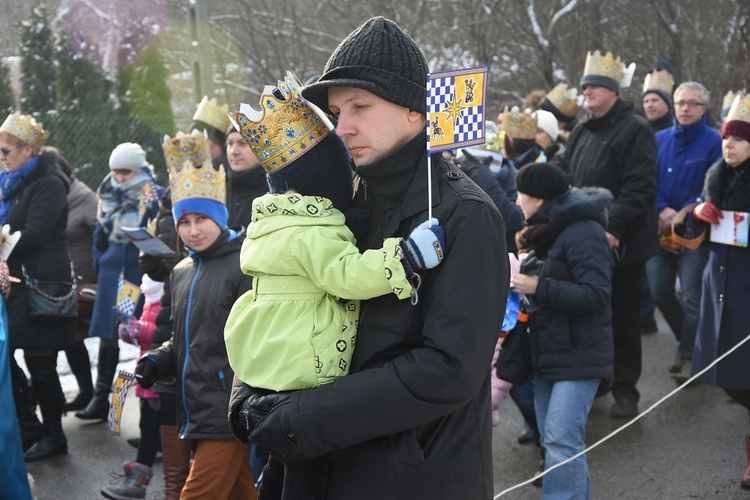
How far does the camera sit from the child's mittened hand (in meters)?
2.48

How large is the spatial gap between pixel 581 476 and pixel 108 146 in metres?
11.4

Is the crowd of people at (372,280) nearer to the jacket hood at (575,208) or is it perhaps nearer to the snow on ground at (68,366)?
the jacket hood at (575,208)

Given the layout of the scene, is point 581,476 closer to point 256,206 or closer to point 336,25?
point 256,206

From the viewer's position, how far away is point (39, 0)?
1911cm

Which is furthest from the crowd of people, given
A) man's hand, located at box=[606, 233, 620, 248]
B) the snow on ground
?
the snow on ground

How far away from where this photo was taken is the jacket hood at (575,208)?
5129 millimetres

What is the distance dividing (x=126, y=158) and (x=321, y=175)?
5.16 m

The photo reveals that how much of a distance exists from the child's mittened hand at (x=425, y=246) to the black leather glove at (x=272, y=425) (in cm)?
52

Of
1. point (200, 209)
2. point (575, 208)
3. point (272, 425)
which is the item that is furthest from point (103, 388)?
point (272, 425)

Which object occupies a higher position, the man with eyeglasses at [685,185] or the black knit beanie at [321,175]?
the black knit beanie at [321,175]

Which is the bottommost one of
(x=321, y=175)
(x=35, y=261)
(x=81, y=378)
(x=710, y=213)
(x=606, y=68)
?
(x=81, y=378)

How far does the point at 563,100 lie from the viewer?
30.4 feet

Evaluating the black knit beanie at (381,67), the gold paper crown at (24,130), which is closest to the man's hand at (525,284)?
the black knit beanie at (381,67)

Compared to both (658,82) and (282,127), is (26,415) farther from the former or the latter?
(658,82)
